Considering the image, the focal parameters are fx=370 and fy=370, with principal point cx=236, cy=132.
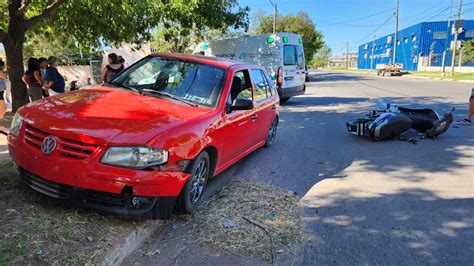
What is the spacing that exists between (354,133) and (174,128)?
5611 mm

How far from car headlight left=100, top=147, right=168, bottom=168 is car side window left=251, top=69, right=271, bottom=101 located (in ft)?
9.64

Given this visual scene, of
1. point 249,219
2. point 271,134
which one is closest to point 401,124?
point 271,134

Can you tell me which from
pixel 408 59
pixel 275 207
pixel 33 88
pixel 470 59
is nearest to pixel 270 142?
pixel 275 207

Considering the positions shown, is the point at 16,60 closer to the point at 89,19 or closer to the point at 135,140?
the point at 89,19

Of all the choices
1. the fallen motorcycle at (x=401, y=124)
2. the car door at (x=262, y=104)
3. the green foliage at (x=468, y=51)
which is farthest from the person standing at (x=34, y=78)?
the green foliage at (x=468, y=51)

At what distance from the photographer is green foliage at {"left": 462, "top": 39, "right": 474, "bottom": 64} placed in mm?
47419

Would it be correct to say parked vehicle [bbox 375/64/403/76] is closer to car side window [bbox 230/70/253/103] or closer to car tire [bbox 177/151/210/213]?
car side window [bbox 230/70/253/103]

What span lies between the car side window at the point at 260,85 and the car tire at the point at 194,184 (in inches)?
80.8

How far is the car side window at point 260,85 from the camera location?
19.8 ft

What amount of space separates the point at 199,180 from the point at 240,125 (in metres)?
1.19

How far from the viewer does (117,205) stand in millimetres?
3256

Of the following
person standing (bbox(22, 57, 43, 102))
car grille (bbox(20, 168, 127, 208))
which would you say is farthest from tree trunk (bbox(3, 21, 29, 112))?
car grille (bbox(20, 168, 127, 208))

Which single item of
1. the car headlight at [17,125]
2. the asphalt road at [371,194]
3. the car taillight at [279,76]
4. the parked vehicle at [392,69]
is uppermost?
the car headlight at [17,125]

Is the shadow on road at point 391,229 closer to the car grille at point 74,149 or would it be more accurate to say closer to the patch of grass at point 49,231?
the patch of grass at point 49,231
